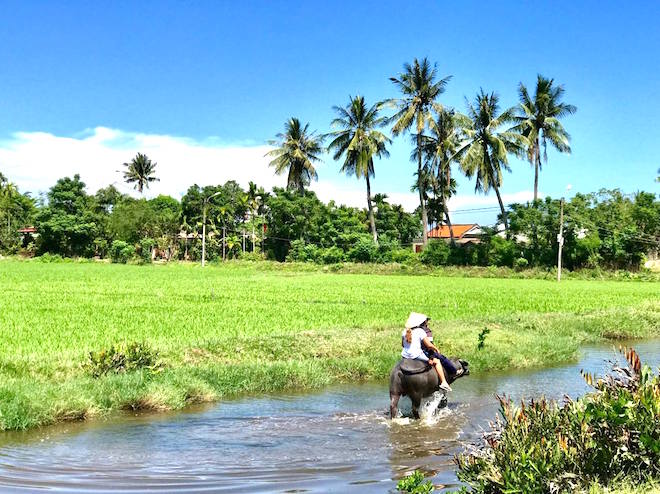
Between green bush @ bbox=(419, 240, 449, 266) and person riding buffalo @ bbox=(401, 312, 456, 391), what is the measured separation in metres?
44.9

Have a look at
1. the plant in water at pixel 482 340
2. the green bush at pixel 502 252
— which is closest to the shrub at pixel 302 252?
the green bush at pixel 502 252

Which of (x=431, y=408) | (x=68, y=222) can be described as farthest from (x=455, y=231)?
(x=431, y=408)

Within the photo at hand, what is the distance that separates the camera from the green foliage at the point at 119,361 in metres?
10.1

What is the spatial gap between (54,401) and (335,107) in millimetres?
52030

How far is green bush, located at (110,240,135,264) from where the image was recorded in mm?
63906

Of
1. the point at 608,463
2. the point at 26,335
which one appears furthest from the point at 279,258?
the point at 608,463

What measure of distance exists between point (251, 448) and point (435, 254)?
4679 centimetres

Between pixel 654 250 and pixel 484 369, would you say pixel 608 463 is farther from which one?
pixel 654 250

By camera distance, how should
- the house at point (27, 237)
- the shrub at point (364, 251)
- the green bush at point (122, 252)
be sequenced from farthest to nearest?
the house at point (27, 237)
the green bush at point (122, 252)
the shrub at point (364, 251)

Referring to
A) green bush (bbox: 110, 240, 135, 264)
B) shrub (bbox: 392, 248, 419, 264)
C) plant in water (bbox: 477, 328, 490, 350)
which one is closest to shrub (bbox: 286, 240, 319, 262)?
shrub (bbox: 392, 248, 419, 264)

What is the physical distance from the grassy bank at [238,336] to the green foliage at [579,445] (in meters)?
5.74

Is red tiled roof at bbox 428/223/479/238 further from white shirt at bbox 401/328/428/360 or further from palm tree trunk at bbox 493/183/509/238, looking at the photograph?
white shirt at bbox 401/328/428/360

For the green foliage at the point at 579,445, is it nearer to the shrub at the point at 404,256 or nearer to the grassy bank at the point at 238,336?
the grassy bank at the point at 238,336

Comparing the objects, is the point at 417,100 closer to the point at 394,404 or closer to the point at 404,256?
the point at 404,256
